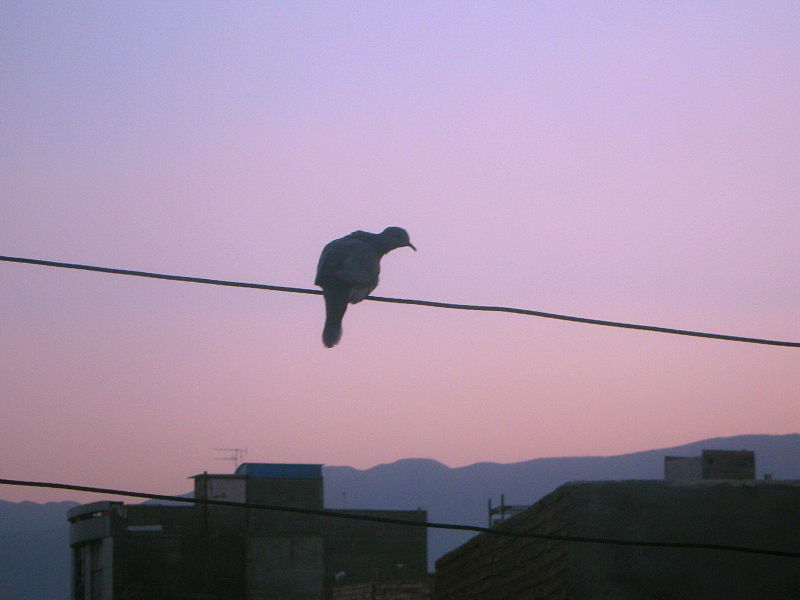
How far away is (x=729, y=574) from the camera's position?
12.0m

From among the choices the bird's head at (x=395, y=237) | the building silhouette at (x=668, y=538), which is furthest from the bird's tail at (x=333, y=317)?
the building silhouette at (x=668, y=538)

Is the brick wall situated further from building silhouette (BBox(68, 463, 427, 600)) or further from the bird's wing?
the bird's wing

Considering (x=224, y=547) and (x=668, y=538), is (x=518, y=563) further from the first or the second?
(x=224, y=547)

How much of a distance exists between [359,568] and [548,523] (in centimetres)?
4284

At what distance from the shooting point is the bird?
9.65 m

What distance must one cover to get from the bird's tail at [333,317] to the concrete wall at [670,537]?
3.68 meters

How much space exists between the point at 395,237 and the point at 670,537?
434 centimetres

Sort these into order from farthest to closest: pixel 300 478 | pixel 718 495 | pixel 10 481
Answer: pixel 300 478
pixel 718 495
pixel 10 481

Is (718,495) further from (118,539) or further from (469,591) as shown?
(118,539)

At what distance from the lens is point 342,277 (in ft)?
32.0

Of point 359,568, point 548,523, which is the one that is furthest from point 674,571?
point 359,568

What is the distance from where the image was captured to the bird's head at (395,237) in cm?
1138

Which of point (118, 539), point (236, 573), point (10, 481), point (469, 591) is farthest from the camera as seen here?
point (236, 573)

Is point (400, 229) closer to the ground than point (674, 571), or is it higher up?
higher up
